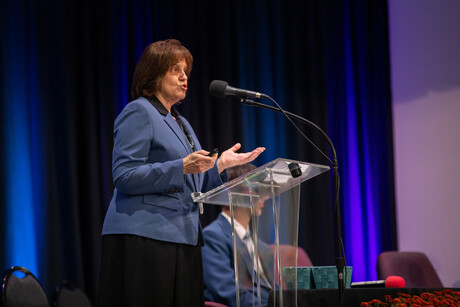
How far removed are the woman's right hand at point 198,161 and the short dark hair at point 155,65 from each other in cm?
46

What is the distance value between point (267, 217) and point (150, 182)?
1.45 ft

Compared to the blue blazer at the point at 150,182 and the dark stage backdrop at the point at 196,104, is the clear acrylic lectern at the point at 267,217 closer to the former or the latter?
the blue blazer at the point at 150,182

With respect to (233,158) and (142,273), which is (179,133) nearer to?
(233,158)

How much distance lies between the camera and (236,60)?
4645 mm

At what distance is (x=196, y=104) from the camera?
14.5 ft

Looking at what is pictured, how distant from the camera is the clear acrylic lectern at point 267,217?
199 centimetres

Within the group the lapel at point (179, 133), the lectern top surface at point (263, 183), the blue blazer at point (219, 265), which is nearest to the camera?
the lectern top surface at point (263, 183)

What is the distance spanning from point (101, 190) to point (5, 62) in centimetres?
107

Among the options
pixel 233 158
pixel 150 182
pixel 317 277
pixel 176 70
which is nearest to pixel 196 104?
pixel 176 70

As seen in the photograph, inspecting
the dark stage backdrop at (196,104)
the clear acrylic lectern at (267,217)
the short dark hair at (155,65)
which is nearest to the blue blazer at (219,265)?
the dark stage backdrop at (196,104)

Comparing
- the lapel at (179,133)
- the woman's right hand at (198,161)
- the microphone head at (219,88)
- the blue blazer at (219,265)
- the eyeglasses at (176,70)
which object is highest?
the eyeglasses at (176,70)

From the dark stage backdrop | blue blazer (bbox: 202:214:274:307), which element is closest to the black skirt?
blue blazer (bbox: 202:214:274:307)

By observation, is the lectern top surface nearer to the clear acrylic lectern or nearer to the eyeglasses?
the clear acrylic lectern

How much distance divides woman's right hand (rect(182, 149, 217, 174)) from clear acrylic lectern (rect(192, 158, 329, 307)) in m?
0.10
